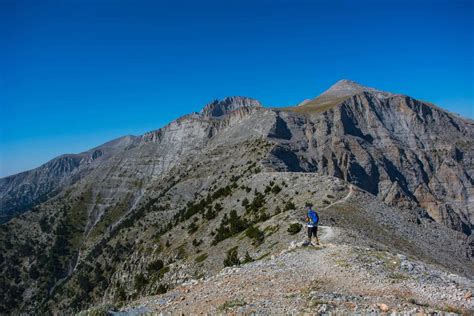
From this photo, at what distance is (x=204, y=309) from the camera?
18672 mm

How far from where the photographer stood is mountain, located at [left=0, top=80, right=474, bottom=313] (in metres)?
42.0

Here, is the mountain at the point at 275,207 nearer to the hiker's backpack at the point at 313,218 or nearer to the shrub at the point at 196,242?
the shrub at the point at 196,242

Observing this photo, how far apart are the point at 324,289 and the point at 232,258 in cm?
1982

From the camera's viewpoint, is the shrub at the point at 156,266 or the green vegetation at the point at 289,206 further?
the shrub at the point at 156,266

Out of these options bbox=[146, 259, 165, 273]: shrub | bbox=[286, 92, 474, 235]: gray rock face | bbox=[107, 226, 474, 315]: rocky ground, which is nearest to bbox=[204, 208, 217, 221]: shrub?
bbox=[146, 259, 165, 273]: shrub

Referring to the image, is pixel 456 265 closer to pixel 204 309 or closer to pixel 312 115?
pixel 204 309

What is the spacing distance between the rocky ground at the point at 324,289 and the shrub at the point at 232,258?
1094 centimetres

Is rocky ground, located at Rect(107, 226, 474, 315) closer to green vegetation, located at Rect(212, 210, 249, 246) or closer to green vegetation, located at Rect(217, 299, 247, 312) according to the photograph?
green vegetation, located at Rect(217, 299, 247, 312)

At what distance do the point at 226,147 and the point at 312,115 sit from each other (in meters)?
47.6

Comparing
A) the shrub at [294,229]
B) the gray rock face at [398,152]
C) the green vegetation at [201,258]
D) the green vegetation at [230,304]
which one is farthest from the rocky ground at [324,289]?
the gray rock face at [398,152]

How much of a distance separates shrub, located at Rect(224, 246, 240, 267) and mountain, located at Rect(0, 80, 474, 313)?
920 millimetres

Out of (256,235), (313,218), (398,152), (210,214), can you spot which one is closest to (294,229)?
(256,235)

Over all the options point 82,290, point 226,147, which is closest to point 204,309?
point 82,290

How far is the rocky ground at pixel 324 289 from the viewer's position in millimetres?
16703
